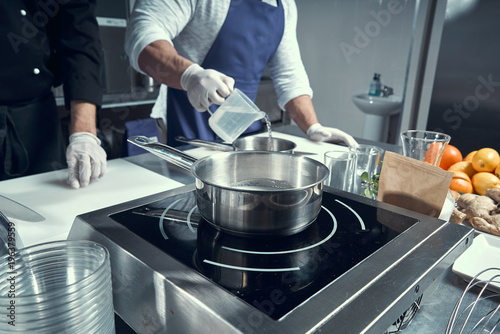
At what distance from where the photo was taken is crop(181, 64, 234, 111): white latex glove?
3.71 feet

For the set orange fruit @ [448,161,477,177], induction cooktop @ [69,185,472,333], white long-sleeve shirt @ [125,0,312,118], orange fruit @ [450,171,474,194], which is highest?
white long-sleeve shirt @ [125,0,312,118]

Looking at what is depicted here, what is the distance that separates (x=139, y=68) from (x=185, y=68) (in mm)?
279

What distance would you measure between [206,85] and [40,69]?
66cm

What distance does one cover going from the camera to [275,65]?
6.10 ft

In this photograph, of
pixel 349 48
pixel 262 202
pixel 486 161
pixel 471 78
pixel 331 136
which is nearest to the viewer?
pixel 262 202

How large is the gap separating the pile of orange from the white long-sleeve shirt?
0.86 meters

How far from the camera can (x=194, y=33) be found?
5.16 feet

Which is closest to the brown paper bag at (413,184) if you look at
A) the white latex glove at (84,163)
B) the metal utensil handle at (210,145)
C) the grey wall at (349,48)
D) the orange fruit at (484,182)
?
the orange fruit at (484,182)

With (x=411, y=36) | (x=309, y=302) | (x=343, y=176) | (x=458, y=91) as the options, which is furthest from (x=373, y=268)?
(x=411, y=36)

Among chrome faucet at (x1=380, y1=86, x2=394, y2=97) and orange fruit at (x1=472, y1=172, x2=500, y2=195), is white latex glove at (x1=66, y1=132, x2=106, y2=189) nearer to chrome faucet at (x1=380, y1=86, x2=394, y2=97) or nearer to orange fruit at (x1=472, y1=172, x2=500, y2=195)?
orange fruit at (x1=472, y1=172, x2=500, y2=195)

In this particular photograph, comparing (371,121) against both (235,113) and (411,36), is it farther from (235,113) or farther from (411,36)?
(235,113)


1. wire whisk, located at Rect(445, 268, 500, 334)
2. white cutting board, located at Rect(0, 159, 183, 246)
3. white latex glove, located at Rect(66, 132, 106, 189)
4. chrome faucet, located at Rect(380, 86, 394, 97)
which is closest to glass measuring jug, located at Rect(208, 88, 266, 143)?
white cutting board, located at Rect(0, 159, 183, 246)

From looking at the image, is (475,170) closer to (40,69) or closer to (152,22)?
(152,22)

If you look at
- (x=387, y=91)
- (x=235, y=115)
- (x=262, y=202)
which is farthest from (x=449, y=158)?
(x=387, y=91)
